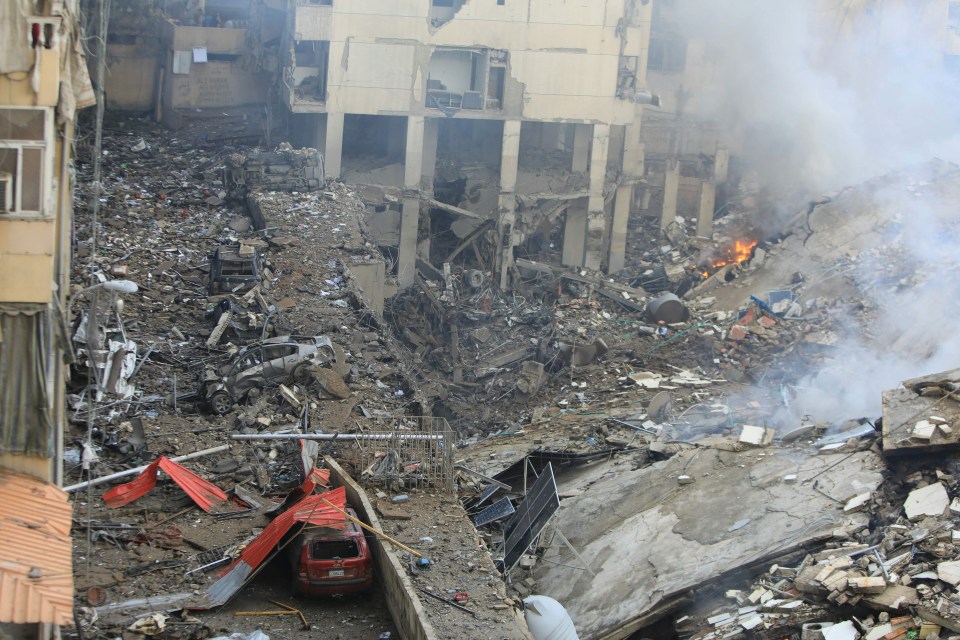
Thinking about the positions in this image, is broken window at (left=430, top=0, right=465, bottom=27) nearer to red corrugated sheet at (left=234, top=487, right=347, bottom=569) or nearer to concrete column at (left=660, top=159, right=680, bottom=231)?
concrete column at (left=660, top=159, right=680, bottom=231)

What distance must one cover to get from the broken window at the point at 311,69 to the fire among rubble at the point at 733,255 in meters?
10.4

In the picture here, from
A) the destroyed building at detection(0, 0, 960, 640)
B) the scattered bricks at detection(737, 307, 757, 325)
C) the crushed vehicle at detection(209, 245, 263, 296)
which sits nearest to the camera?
the destroyed building at detection(0, 0, 960, 640)

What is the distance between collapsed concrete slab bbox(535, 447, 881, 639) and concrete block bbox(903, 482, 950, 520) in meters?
0.57

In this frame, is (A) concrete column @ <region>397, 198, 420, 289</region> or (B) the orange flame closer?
(B) the orange flame

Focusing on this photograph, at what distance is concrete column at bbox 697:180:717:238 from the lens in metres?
32.5

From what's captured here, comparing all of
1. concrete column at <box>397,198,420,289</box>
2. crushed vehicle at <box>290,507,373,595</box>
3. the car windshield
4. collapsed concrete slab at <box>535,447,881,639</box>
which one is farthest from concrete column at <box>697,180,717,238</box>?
the car windshield

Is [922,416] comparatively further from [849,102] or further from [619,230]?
[849,102]

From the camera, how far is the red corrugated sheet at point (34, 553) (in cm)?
856

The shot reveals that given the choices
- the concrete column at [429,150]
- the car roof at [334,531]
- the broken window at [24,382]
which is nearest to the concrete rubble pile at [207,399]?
the car roof at [334,531]

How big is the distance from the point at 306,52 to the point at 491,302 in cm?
817

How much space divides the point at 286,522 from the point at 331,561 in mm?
686

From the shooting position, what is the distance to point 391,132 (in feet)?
A: 105

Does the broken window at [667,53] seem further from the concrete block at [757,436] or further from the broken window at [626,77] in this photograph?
the concrete block at [757,436]

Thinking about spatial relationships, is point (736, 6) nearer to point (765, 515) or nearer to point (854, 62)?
point (854, 62)
